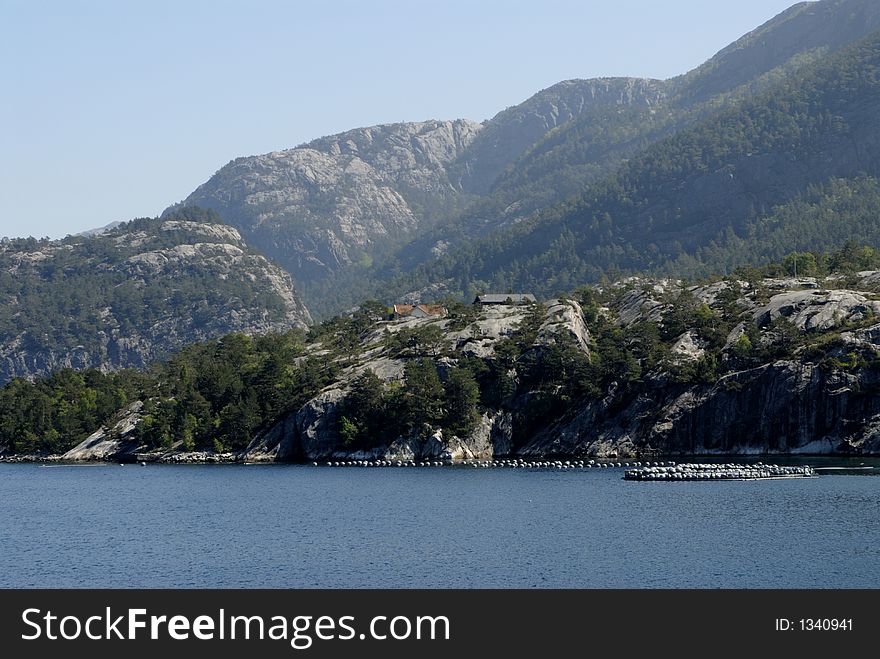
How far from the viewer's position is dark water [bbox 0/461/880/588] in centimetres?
8725

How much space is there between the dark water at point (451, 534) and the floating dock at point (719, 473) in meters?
5.05

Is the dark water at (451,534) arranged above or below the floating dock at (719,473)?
above

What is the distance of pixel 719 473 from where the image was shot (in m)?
162

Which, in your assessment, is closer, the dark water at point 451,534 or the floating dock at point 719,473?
the dark water at point 451,534

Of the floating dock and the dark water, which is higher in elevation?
the dark water

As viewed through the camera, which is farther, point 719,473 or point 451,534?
point 719,473

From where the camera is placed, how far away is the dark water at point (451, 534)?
8725 centimetres

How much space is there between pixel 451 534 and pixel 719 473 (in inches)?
2507

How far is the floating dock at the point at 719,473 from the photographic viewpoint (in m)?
159

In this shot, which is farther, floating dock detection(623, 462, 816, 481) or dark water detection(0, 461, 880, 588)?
floating dock detection(623, 462, 816, 481)

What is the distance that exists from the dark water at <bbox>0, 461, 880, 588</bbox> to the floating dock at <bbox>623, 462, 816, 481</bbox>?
5048 mm
